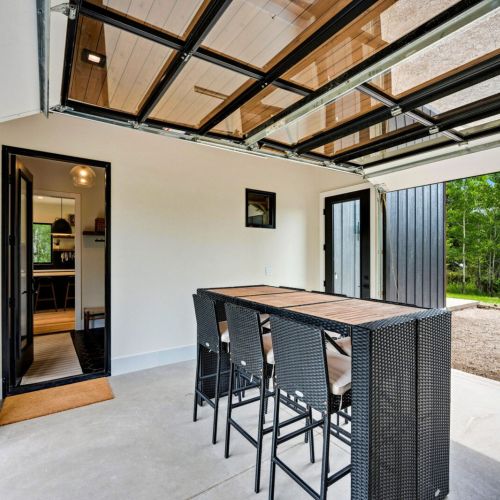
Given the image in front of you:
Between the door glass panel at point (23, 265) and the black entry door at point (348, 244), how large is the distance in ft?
14.0

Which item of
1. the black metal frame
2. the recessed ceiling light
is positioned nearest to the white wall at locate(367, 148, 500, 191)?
the black metal frame

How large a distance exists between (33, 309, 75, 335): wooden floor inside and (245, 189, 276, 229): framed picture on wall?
13.2 feet

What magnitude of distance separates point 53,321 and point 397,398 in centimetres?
668

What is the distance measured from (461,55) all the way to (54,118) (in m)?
3.74

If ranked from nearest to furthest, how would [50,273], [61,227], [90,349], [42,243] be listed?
[90,349], [50,273], [61,227], [42,243]

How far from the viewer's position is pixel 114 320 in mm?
3654

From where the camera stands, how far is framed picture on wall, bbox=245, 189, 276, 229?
4.81 m

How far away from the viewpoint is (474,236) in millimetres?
7438

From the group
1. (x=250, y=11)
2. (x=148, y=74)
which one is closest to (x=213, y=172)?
(x=148, y=74)

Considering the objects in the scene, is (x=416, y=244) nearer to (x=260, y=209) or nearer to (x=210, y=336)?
(x=260, y=209)

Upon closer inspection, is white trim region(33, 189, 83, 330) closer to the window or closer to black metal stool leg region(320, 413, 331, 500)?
the window

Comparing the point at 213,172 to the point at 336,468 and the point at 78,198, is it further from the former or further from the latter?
the point at 336,468

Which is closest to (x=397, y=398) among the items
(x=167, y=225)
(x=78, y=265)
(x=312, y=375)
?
(x=312, y=375)

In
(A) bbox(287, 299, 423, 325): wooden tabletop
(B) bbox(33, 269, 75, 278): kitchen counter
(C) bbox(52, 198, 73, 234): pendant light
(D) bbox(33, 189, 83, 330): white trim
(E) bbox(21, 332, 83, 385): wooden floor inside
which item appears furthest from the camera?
(C) bbox(52, 198, 73, 234): pendant light
